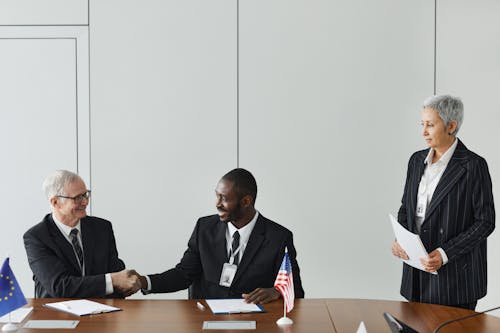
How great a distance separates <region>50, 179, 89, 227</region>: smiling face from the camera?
359cm

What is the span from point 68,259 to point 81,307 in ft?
1.94

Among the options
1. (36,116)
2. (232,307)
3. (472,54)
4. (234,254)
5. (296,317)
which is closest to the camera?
(296,317)

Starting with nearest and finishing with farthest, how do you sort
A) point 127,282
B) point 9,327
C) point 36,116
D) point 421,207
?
point 9,327, point 127,282, point 421,207, point 36,116

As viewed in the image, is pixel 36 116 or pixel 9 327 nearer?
A: pixel 9 327

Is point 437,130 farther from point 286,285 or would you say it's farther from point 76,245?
point 76,245

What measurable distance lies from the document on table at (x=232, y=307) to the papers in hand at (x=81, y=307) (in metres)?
0.45

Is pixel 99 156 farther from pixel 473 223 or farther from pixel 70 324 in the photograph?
pixel 473 223

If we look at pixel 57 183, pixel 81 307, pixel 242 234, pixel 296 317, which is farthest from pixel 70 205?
pixel 296 317

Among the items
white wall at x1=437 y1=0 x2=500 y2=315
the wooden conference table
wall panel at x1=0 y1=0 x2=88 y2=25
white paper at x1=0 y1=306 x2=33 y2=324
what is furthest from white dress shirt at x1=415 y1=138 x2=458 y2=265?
wall panel at x1=0 y1=0 x2=88 y2=25

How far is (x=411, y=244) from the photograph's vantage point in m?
3.25

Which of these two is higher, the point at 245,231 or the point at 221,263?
the point at 245,231

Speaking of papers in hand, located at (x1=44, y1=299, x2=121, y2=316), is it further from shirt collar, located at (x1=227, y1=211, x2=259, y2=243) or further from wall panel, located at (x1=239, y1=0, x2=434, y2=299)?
wall panel, located at (x1=239, y1=0, x2=434, y2=299)

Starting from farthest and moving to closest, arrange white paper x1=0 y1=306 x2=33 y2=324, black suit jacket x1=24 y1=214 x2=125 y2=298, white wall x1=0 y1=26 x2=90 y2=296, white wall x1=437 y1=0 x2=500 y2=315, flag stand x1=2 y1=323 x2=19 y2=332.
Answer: white wall x1=0 y1=26 x2=90 y2=296, white wall x1=437 y1=0 x2=500 y2=315, black suit jacket x1=24 y1=214 x2=125 y2=298, white paper x1=0 y1=306 x2=33 y2=324, flag stand x1=2 y1=323 x2=19 y2=332

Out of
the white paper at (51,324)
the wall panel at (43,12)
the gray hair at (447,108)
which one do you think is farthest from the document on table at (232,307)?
the wall panel at (43,12)
